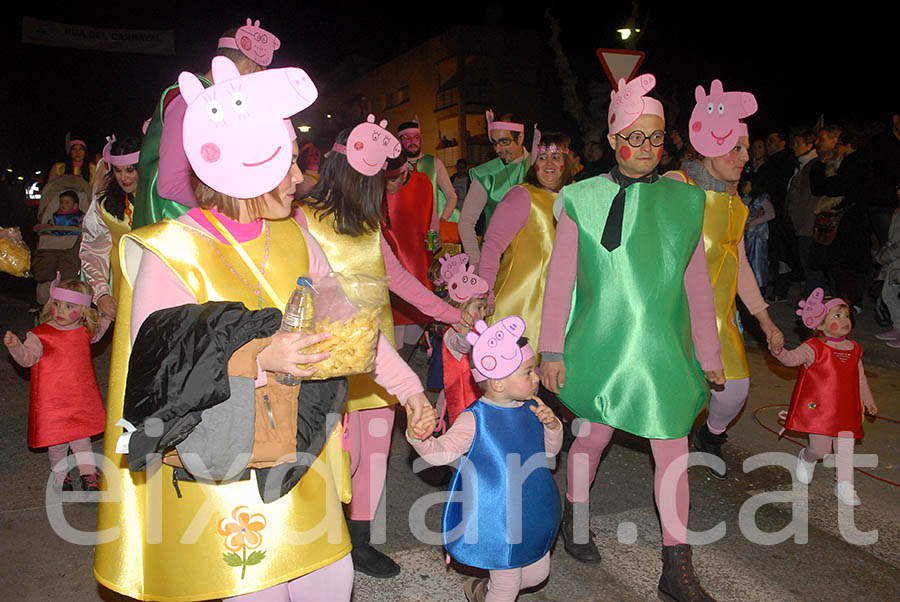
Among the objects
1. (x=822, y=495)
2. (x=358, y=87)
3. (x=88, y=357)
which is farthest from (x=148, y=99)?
(x=822, y=495)

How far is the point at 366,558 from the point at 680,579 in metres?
1.47

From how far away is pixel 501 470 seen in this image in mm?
2998

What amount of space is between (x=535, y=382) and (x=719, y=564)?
1.59 meters

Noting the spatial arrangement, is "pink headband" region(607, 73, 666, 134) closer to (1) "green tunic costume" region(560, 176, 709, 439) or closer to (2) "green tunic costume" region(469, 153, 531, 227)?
(1) "green tunic costume" region(560, 176, 709, 439)

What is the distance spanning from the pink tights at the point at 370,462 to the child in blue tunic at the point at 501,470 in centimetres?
72

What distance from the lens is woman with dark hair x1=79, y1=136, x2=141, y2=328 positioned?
4523 millimetres

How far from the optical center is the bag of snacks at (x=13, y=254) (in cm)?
469

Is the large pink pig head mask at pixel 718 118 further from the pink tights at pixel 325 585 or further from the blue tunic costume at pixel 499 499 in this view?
the pink tights at pixel 325 585

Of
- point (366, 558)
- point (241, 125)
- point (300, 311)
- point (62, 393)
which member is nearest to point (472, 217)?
point (366, 558)

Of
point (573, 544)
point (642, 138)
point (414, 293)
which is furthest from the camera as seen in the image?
point (573, 544)

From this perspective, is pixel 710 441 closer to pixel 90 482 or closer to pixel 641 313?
pixel 641 313

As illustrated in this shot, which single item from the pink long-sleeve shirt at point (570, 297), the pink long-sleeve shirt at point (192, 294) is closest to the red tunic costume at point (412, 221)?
the pink long-sleeve shirt at point (570, 297)

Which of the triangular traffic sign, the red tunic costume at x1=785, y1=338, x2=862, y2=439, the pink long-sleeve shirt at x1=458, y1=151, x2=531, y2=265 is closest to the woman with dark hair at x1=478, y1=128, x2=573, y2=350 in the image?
the pink long-sleeve shirt at x1=458, y1=151, x2=531, y2=265

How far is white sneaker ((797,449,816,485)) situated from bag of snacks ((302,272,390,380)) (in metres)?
3.74
